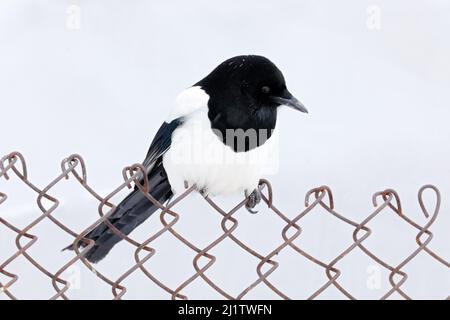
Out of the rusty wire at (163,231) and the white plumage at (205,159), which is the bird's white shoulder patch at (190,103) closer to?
the white plumage at (205,159)

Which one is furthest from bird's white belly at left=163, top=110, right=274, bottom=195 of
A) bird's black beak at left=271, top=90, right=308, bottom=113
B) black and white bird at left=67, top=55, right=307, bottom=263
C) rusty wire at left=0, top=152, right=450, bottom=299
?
rusty wire at left=0, top=152, right=450, bottom=299

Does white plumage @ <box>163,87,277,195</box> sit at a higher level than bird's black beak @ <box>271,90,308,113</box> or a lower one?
lower

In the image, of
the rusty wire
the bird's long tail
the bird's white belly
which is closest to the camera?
the rusty wire

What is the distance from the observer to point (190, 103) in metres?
1.87

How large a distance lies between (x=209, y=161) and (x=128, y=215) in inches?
9.4

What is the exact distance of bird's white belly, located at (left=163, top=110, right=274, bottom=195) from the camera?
181cm

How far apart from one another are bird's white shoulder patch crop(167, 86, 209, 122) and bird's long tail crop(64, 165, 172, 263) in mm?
154

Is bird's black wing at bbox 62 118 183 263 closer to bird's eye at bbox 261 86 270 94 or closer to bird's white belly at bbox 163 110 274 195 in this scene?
bird's white belly at bbox 163 110 274 195

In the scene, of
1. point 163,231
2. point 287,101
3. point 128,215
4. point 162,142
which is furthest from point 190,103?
point 163,231

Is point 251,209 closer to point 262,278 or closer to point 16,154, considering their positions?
point 262,278

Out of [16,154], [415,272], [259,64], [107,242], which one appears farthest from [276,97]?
[415,272]

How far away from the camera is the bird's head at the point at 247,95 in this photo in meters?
1.83

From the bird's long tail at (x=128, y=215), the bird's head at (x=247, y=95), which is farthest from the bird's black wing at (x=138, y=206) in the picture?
the bird's head at (x=247, y=95)

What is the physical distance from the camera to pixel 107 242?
1.60 m
